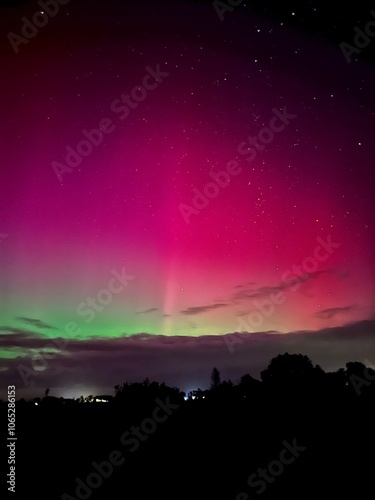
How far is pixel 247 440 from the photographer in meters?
10.4

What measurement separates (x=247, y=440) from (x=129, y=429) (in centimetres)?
323

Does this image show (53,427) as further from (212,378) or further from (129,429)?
(212,378)

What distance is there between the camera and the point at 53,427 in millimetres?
11836

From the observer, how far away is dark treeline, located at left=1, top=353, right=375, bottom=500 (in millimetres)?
7523

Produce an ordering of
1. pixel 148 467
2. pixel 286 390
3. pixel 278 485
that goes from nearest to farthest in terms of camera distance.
Answer: pixel 278 485, pixel 148 467, pixel 286 390

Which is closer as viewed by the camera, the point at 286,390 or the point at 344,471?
the point at 344,471

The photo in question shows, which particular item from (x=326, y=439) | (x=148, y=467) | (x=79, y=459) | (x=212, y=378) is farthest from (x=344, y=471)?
(x=212, y=378)

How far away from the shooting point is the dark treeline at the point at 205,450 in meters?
7.52

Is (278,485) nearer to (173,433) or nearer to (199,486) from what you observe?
(199,486)

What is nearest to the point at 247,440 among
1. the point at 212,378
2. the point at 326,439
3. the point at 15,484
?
the point at 326,439

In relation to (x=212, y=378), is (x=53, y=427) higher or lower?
higher

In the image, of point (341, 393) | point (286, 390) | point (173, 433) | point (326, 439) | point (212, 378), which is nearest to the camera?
point (326, 439)

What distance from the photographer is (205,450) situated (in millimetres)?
9688

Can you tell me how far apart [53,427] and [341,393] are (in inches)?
398
